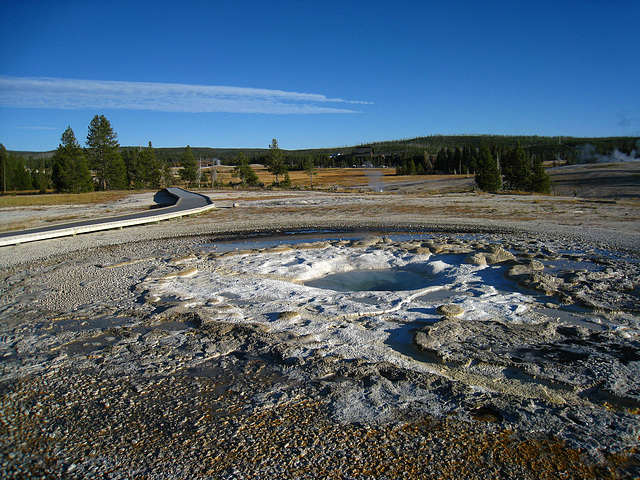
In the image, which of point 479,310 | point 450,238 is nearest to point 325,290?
point 479,310

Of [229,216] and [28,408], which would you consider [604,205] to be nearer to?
[229,216]

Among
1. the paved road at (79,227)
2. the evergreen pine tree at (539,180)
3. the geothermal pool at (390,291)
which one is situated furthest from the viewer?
the evergreen pine tree at (539,180)

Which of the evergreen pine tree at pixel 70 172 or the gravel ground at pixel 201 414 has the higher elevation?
the evergreen pine tree at pixel 70 172

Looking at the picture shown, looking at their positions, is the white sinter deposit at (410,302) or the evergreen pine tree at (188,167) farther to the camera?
the evergreen pine tree at (188,167)

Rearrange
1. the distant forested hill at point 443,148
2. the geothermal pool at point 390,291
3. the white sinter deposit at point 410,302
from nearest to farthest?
the white sinter deposit at point 410,302 < the geothermal pool at point 390,291 < the distant forested hill at point 443,148

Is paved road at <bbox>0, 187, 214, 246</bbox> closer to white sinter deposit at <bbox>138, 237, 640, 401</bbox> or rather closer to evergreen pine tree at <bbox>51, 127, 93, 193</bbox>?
white sinter deposit at <bbox>138, 237, 640, 401</bbox>

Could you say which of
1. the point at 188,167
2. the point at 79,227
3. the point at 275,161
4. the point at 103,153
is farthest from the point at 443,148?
the point at 79,227

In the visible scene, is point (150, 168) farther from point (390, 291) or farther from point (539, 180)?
point (390, 291)

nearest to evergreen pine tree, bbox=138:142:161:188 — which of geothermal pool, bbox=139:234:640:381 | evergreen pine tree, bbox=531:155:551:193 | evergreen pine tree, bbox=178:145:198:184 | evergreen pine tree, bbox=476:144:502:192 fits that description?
evergreen pine tree, bbox=178:145:198:184

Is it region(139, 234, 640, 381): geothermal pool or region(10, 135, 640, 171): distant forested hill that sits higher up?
region(10, 135, 640, 171): distant forested hill

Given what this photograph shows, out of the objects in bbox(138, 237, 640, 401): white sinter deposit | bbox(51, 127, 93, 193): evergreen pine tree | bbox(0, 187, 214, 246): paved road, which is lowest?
bbox(138, 237, 640, 401): white sinter deposit

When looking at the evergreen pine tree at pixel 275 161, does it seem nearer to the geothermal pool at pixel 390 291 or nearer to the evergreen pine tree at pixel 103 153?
the evergreen pine tree at pixel 103 153

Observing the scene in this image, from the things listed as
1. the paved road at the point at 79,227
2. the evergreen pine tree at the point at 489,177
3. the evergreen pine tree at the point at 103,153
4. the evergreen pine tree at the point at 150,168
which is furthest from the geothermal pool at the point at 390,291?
the evergreen pine tree at the point at 150,168

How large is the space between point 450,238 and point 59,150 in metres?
48.7
